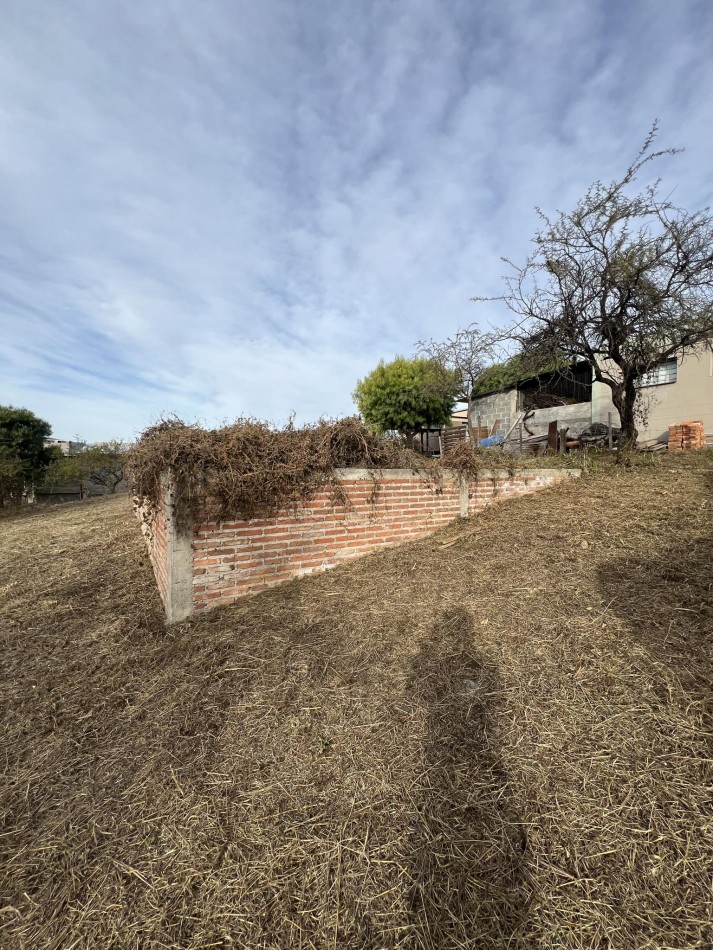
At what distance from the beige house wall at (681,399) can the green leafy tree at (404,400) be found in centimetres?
755

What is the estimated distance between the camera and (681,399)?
47.1 feet

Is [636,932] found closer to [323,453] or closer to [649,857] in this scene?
[649,857]

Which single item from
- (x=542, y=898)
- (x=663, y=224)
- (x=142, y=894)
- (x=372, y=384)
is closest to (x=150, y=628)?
(x=142, y=894)

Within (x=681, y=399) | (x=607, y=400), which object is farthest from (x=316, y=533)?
(x=681, y=399)

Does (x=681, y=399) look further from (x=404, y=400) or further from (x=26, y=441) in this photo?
(x=26, y=441)

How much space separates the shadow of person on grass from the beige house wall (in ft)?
47.5

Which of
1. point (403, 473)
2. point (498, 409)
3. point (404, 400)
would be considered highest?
point (404, 400)

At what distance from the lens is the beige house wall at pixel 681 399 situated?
1358 cm

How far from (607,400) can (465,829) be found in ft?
58.6

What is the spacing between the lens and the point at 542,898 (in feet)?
4.58

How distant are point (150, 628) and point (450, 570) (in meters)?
2.76

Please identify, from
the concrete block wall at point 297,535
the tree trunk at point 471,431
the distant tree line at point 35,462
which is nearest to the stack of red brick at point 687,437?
the tree trunk at point 471,431

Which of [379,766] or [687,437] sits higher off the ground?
[687,437]

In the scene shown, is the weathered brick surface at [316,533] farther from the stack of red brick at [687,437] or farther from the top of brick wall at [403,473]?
the stack of red brick at [687,437]
